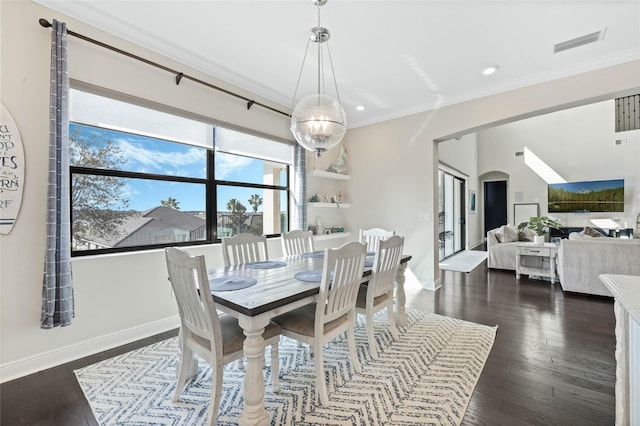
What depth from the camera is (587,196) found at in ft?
27.6

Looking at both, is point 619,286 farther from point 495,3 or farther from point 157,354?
point 157,354

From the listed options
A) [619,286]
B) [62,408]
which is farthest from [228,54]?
[619,286]

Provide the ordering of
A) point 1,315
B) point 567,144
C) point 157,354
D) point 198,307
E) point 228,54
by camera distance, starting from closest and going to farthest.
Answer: point 198,307, point 1,315, point 157,354, point 228,54, point 567,144

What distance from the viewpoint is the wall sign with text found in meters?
2.04

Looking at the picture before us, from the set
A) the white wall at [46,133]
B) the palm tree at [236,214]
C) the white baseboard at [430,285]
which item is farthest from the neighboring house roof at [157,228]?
the white baseboard at [430,285]

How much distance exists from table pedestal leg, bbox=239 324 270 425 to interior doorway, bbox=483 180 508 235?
11.4 m

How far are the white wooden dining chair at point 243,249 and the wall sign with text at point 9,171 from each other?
1.54 metres

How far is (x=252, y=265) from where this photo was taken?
8.57ft

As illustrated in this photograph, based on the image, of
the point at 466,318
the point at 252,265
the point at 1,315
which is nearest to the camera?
the point at 1,315

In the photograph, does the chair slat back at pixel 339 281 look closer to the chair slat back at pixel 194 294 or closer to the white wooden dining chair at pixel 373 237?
the chair slat back at pixel 194 294

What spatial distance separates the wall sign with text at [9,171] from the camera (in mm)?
2045

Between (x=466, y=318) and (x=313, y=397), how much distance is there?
2179 mm

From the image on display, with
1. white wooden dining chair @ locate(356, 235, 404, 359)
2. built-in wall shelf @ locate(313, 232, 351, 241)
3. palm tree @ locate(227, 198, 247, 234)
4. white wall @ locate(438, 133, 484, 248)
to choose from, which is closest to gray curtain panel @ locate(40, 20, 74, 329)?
palm tree @ locate(227, 198, 247, 234)

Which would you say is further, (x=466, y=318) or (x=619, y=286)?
(x=466, y=318)
